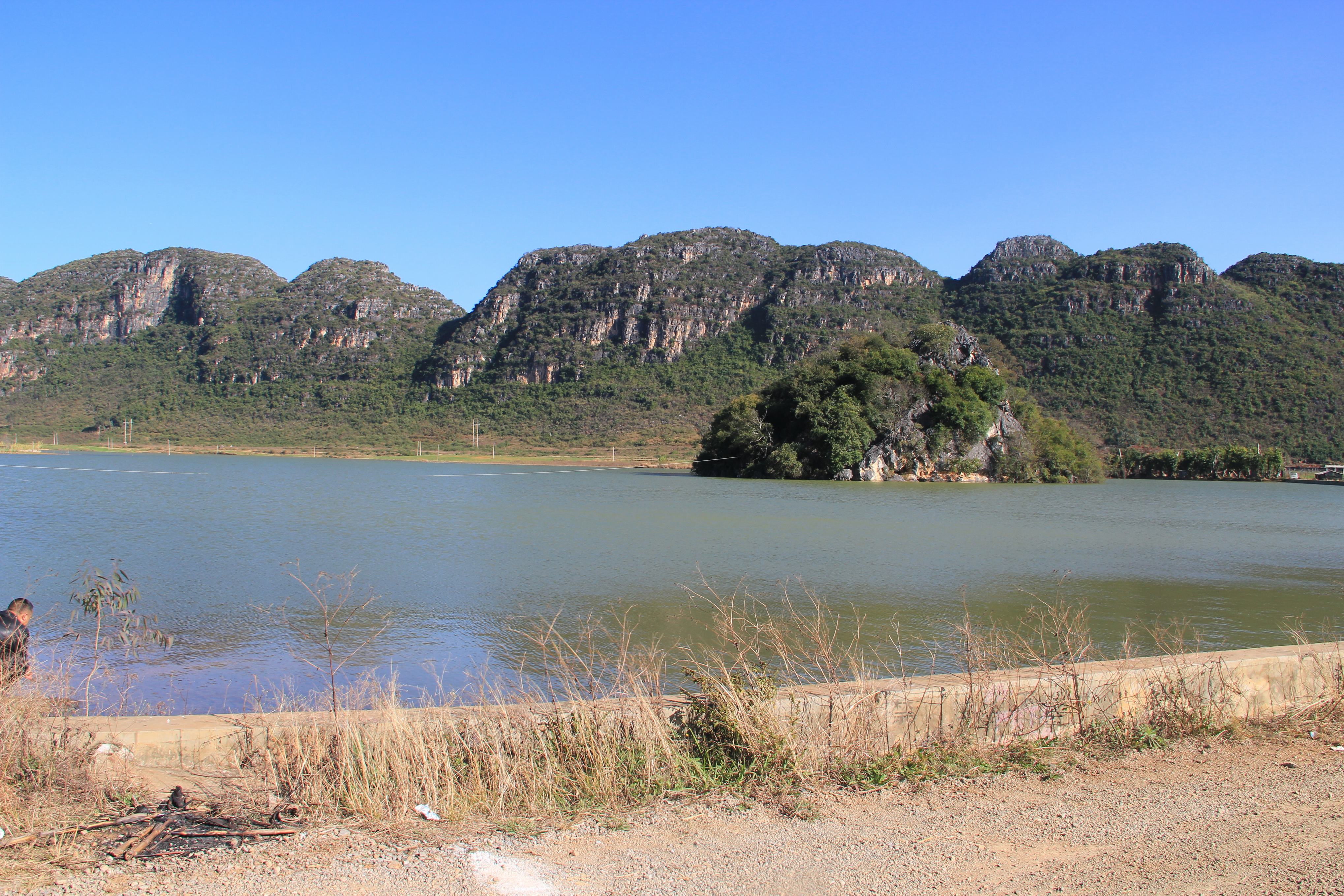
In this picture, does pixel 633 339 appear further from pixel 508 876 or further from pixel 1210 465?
pixel 508 876

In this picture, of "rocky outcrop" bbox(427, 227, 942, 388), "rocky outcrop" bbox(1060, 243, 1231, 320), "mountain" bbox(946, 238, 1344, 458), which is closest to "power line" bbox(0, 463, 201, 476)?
"rocky outcrop" bbox(427, 227, 942, 388)

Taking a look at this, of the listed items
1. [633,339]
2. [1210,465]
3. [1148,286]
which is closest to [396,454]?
[633,339]

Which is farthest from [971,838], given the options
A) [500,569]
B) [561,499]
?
[561,499]

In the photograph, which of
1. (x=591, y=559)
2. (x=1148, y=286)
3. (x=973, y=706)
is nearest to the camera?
(x=973, y=706)

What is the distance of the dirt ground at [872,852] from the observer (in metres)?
3.25

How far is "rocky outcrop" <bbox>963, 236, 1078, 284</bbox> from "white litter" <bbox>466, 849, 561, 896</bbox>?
468ft

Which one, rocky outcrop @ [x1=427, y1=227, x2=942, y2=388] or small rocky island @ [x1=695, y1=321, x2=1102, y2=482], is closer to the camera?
small rocky island @ [x1=695, y1=321, x2=1102, y2=482]

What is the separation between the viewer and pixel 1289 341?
88.4 m

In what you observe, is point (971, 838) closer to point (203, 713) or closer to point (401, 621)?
point (203, 713)

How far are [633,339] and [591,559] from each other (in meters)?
127

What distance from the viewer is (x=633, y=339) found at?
14188 centimetres

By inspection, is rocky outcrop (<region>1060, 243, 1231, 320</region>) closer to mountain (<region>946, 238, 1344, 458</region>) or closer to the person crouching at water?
mountain (<region>946, 238, 1344, 458</region>)

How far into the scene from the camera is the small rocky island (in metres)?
58.7

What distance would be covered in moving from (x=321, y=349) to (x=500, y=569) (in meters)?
150
